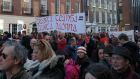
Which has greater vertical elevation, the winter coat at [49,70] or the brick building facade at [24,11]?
the brick building facade at [24,11]

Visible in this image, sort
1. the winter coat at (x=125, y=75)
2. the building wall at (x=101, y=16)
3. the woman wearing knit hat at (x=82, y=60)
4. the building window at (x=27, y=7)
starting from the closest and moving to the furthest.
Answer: the winter coat at (x=125, y=75) → the woman wearing knit hat at (x=82, y=60) → the building window at (x=27, y=7) → the building wall at (x=101, y=16)

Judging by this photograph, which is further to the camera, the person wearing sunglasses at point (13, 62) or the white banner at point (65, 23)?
the white banner at point (65, 23)

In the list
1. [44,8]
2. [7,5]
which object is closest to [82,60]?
[7,5]

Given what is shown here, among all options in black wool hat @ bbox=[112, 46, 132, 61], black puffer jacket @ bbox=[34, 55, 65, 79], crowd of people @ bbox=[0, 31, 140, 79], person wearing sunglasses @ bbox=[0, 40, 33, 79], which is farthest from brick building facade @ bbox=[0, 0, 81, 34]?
person wearing sunglasses @ bbox=[0, 40, 33, 79]

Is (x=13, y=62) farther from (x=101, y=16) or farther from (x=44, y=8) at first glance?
(x=101, y=16)

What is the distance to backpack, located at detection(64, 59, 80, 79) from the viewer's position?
718 cm

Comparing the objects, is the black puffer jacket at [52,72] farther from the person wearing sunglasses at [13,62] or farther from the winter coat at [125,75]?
the person wearing sunglasses at [13,62]

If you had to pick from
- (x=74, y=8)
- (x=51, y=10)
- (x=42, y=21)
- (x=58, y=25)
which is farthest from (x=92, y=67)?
(x=74, y=8)

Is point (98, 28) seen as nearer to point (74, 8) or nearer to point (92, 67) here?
point (74, 8)

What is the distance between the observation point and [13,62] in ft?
12.3

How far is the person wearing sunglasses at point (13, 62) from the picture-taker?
3.70 metres

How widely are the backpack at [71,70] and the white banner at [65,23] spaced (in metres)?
6.19

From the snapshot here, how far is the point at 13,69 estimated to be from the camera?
3732 mm

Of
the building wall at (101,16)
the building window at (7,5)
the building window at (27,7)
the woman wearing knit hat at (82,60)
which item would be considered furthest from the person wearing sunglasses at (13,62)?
the building wall at (101,16)
